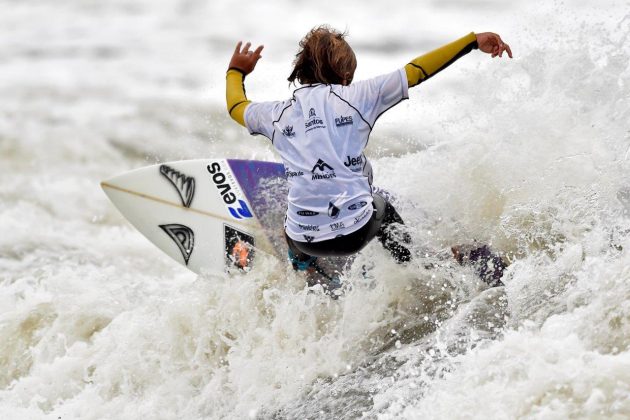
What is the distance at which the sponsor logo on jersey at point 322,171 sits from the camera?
11.5 feet

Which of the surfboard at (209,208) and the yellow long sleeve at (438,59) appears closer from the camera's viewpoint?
the yellow long sleeve at (438,59)

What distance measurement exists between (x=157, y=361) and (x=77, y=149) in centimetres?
781

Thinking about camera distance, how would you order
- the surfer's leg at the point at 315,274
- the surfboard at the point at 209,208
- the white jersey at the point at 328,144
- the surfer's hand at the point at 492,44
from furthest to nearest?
the surfboard at the point at 209,208 < the surfer's leg at the point at 315,274 < the white jersey at the point at 328,144 < the surfer's hand at the point at 492,44

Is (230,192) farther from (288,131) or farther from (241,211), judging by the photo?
(288,131)

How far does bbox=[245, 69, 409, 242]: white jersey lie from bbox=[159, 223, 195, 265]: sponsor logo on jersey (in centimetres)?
177

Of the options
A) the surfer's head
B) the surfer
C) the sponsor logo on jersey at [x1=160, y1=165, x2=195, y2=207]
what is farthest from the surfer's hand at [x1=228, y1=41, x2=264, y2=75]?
the sponsor logo on jersey at [x1=160, y1=165, x2=195, y2=207]

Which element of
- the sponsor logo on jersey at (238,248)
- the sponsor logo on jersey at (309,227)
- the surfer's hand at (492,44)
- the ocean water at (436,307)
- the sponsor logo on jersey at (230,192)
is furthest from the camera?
the sponsor logo on jersey at (230,192)

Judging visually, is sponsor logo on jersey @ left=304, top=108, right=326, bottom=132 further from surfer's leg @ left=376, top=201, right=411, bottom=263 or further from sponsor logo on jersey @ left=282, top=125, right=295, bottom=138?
surfer's leg @ left=376, top=201, right=411, bottom=263

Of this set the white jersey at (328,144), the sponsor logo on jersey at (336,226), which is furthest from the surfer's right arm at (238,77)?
the sponsor logo on jersey at (336,226)

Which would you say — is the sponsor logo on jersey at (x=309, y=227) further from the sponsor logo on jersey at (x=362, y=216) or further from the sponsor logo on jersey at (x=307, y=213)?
the sponsor logo on jersey at (x=362, y=216)

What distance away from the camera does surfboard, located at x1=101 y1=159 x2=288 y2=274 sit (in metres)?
5.07

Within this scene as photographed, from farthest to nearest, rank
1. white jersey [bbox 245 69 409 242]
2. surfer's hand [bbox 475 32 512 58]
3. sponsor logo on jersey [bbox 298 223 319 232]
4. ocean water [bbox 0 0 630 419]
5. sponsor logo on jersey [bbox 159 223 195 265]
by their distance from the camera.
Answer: sponsor logo on jersey [bbox 159 223 195 265] → sponsor logo on jersey [bbox 298 223 319 232] → white jersey [bbox 245 69 409 242] → surfer's hand [bbox 475 32 512 58] → ocean water [bbox 0 0 630 419]

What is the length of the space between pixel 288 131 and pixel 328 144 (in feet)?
0.73

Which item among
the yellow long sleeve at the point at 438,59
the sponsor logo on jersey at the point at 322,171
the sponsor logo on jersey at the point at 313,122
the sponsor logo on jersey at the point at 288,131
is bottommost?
the sponsor logo on jersey at the point at 322,171
